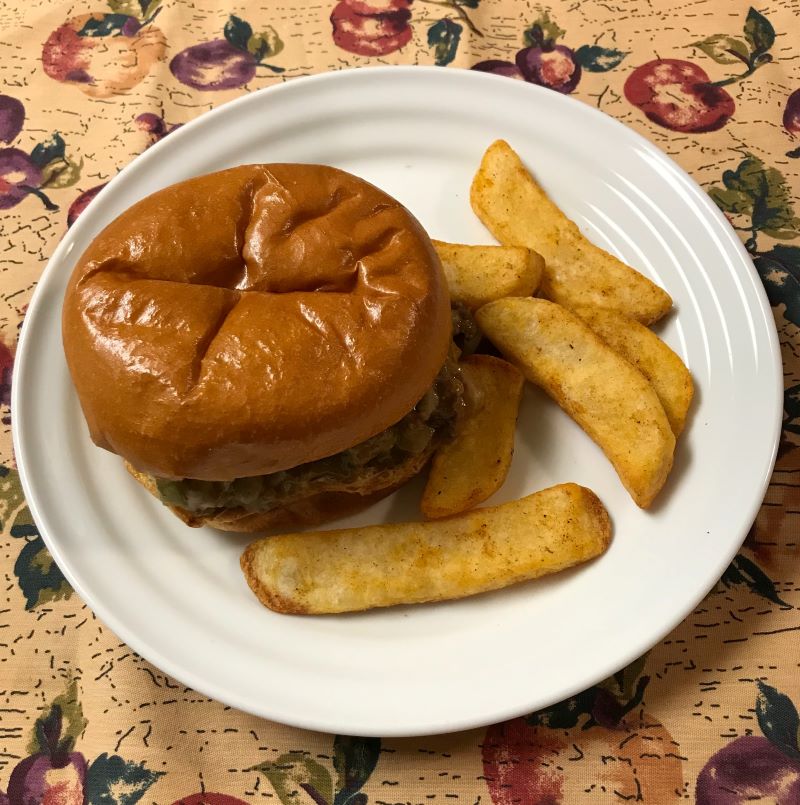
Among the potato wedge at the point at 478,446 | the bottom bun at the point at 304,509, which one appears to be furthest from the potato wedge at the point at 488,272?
the bottom bun at the point at 304,509

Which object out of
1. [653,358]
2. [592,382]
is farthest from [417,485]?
[653,358]

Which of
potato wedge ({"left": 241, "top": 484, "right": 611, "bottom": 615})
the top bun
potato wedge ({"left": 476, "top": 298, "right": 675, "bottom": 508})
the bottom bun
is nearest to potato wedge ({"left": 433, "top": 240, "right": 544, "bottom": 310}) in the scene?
potato wedge ({"left": 476, "top": 298, "right": 675, "bottom": 508})

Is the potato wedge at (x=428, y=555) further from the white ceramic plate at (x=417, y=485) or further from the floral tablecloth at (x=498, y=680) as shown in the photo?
the floral tablecloth at (x=498, y=680)

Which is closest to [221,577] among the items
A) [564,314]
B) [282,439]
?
[282,439]

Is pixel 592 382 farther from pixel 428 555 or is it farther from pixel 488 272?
pixel 428 555

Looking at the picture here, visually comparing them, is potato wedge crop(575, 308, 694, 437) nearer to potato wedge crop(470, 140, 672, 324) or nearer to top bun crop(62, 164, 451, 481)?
potato wedge crop(470, 140, 672, 324)
